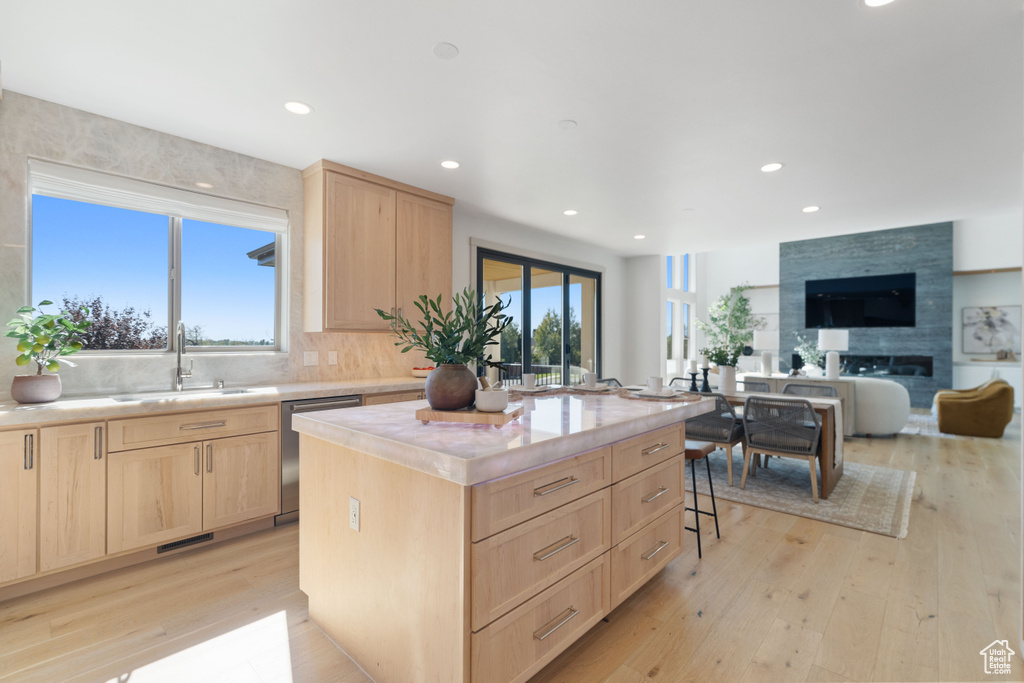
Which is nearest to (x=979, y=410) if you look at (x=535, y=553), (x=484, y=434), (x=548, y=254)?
(x=548, y=254)

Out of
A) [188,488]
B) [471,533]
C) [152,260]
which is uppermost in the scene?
[152,260]

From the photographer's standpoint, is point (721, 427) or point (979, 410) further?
point (979, 410)

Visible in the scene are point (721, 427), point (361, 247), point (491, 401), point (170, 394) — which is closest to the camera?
point (491, 401)

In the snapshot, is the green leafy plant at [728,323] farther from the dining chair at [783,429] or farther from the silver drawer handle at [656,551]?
the silver drawer handle at [656,551]

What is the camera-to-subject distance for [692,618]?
2092mm

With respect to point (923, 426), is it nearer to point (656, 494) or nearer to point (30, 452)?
point (656, 494)

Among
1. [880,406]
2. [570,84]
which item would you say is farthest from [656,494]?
[880,406]

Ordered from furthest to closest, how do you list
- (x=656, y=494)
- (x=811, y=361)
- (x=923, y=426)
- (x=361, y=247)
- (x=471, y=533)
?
(x=811, y=361) < (x=923, y=426) < (x=361, y=247) < (x=656, y=494) < (x=471, y=533)

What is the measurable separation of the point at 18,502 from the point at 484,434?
2359mm

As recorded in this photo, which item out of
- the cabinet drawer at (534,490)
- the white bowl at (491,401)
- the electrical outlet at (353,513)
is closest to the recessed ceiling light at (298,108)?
the white bowl at (491,401)

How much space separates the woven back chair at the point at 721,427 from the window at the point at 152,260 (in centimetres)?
360

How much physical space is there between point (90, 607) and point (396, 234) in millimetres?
2956

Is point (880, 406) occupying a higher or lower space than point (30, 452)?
lower

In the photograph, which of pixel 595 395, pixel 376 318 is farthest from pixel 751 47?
pixel 376 318
